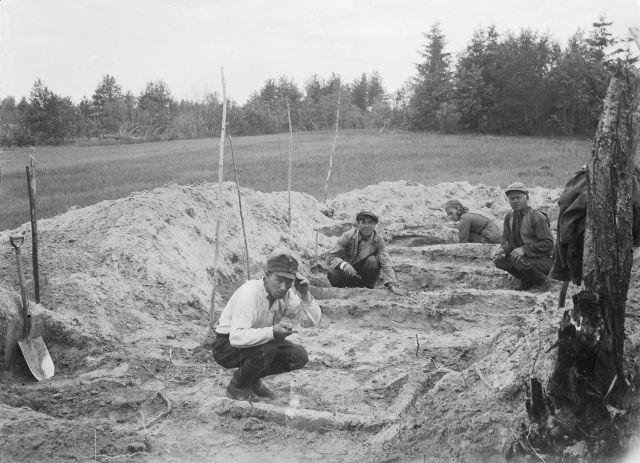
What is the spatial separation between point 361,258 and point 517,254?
1.82 m

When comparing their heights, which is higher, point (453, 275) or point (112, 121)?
point (112, 121)

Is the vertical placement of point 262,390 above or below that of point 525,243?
below

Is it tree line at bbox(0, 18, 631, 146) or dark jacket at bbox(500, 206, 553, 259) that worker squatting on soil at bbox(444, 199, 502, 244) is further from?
tree line at bbox(0, 18, 631, 146)

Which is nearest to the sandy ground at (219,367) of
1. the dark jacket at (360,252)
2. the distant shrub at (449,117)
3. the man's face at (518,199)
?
the dark jacket at (360,252)

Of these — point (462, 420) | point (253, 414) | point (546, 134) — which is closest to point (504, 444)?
point (462, 420)

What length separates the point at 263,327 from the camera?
165 inches

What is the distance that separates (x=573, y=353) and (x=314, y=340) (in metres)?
3.04

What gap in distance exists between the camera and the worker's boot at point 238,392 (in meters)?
4.21

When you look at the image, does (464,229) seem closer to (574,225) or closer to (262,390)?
(574,225)

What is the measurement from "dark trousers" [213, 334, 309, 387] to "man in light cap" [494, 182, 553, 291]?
12.2 feet

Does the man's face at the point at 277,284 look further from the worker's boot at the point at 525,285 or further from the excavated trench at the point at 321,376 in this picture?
the worker's boot at the point at 525,285

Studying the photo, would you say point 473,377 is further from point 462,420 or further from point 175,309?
point 175,309

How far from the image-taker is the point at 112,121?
2036 cm

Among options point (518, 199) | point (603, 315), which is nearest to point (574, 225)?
point (603, 315)
